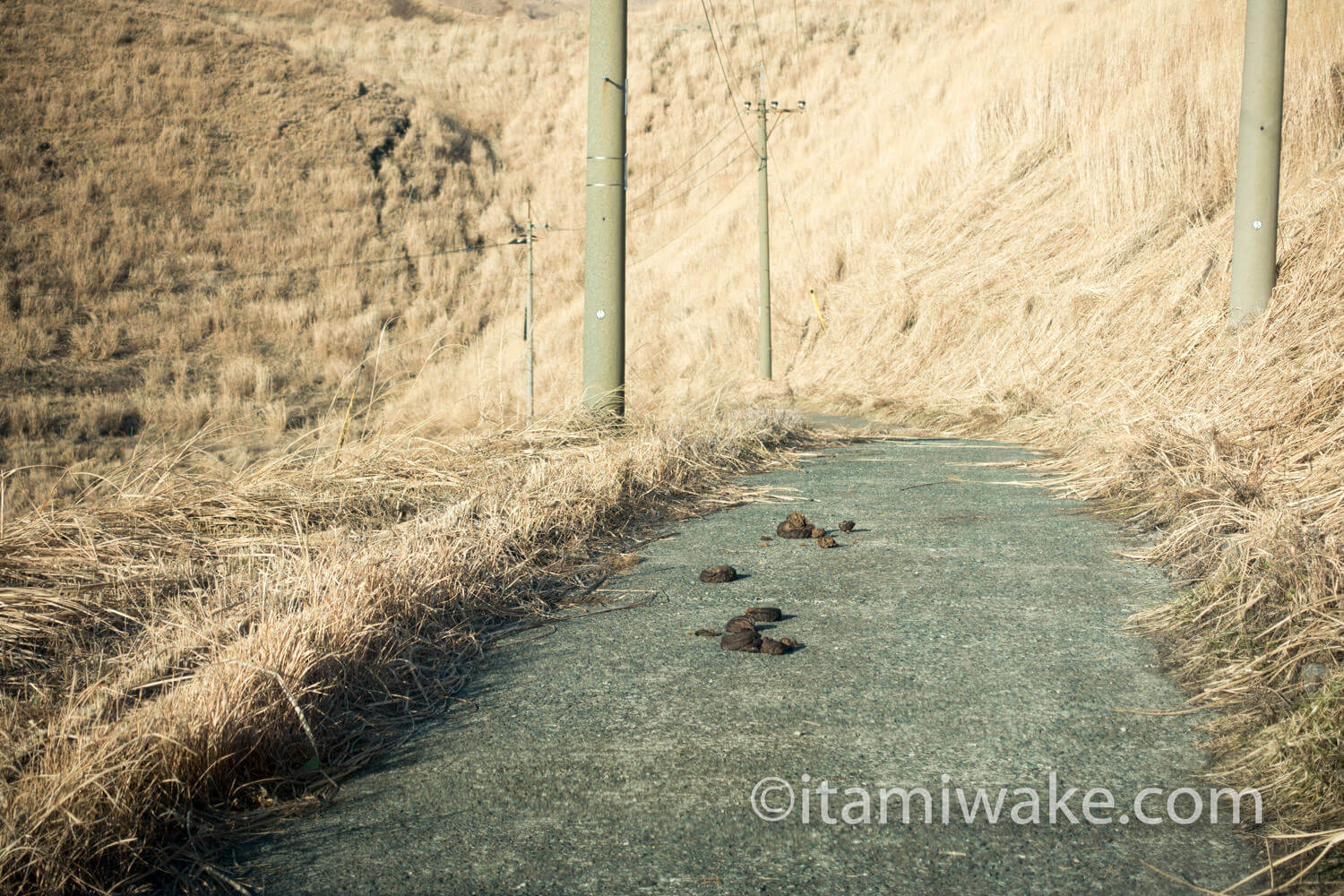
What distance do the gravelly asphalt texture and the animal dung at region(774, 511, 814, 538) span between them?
699mm

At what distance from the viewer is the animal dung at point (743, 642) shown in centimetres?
319

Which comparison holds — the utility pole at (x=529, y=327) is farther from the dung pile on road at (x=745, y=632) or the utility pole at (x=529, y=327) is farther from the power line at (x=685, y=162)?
the power line at (x=685, y=162)

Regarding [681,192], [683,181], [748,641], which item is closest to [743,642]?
[748,641]

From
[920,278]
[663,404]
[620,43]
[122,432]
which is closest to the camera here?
[620,43]

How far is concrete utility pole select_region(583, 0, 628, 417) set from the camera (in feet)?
22.1

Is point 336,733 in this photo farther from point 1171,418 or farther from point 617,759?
point 1171,418

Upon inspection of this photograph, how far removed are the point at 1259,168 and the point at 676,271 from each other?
22.8 m

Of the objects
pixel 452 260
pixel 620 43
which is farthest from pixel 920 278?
pixel 452 260

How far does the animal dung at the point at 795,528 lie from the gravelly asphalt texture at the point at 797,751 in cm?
70

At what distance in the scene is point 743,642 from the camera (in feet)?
A: 10.5

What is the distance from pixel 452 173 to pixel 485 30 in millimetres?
18781

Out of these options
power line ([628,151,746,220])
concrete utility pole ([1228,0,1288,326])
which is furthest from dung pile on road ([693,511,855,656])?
power line ([628,151,746,220])

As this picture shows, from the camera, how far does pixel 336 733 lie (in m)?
2.54

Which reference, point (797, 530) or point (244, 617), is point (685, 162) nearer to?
point (797, 530)
